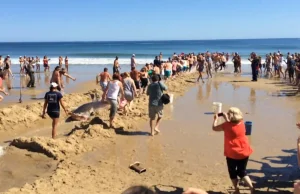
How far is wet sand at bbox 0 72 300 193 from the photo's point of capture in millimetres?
6484

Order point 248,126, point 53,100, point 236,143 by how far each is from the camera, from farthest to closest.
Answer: point 248,126
point 53,100
point 236,143

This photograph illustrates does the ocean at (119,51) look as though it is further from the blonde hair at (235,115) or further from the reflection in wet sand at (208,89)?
the blonde hair at (235,115)

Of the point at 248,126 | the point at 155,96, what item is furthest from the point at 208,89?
the point at 155,96

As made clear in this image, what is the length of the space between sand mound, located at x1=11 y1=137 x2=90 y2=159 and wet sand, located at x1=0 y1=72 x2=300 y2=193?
0.9 inches

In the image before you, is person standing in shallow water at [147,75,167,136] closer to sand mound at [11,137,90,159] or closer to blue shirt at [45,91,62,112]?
sand mound at [11,137,90,159]

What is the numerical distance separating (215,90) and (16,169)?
1227cm

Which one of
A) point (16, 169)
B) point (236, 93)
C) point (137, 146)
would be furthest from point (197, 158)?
point (236, 93)

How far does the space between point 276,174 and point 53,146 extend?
4.67 metres

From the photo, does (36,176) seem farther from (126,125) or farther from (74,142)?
(126,125)

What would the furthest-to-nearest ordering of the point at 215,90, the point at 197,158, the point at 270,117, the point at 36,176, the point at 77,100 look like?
1. the point at 215,90
2. the point at 77,100
3. the point at 270,117
4. the point at 197,158
5. the point at 36,176

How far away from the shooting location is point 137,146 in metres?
8.71

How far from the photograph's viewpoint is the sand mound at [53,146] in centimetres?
791

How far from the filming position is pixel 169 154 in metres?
8.15

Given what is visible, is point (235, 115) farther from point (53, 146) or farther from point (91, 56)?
point (91, 56)
